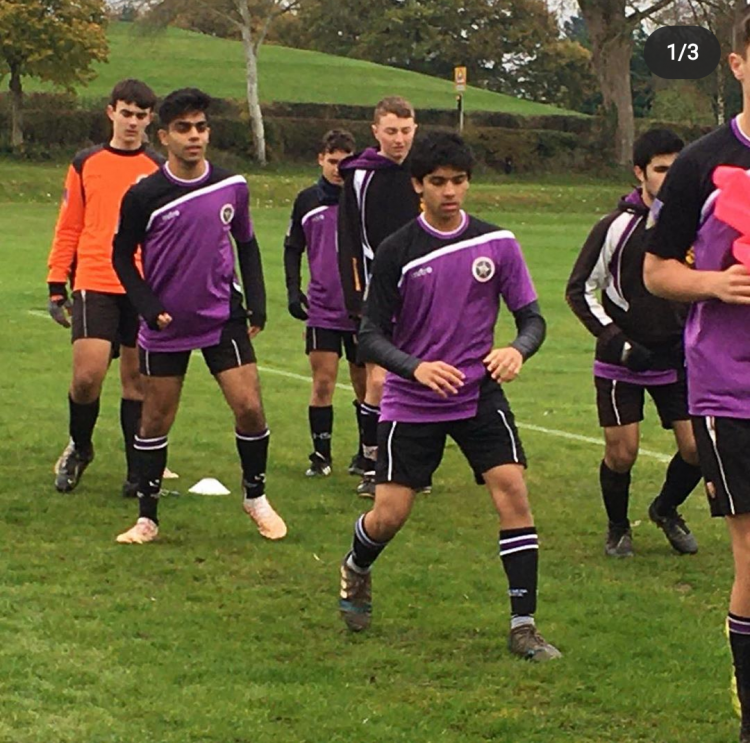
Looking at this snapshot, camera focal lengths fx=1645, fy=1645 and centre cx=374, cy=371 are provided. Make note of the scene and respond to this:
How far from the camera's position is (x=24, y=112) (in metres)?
53.6

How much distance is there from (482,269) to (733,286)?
1864mm

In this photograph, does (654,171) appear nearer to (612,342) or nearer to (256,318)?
(612,342)

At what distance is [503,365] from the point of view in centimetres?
612

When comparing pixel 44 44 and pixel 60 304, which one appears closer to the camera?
pixel 60 304

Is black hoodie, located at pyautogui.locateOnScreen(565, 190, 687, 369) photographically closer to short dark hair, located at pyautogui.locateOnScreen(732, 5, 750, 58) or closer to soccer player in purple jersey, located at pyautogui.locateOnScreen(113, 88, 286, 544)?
soccer player in purple jersey, located at pyautogui.locateOnScreen(113, 88, 286, 544)

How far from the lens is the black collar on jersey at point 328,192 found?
10.9 meters

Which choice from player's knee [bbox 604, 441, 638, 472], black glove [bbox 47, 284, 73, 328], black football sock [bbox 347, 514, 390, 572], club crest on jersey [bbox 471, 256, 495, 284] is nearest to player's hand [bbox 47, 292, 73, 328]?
black glove [bbox 47, 284, 73, 328]

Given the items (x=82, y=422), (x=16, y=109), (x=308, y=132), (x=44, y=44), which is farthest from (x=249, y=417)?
(x=308, y=132)

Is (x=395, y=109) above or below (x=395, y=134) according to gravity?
above

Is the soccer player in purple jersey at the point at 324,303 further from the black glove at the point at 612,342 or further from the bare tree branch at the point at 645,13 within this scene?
the bare tree branch at the point at 645,13

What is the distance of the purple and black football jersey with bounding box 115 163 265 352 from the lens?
26.3 ft

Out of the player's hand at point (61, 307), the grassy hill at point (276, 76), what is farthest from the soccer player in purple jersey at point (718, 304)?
the grassy hill at point (276, 76)

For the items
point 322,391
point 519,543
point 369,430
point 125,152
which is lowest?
point 369,430

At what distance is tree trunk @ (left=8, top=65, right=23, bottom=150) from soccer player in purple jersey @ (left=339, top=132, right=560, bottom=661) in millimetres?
46196
